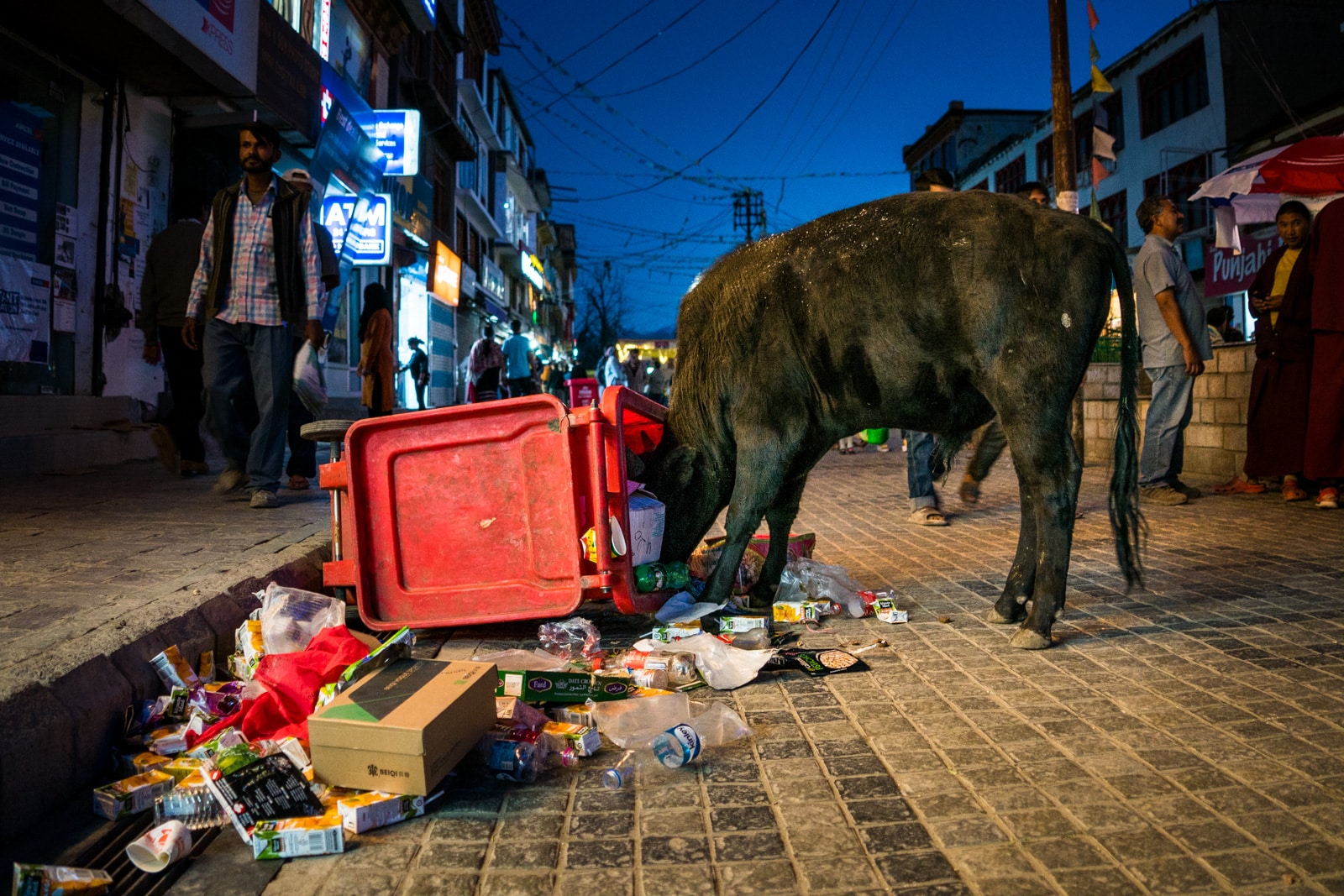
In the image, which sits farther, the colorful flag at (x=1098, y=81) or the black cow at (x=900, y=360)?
the colorful flag at (x=1098, y=81)

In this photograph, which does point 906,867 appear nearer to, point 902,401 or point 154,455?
point 902,401

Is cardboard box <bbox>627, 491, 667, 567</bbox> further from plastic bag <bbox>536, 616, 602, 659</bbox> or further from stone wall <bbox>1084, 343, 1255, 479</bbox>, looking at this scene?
stone wall <bbox>1084, 343, 1255, 479</bbox>

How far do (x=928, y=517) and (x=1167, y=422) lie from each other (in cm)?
216

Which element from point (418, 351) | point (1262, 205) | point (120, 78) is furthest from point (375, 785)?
point (418, 351)

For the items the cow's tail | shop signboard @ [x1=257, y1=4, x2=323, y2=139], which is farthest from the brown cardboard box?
shop signboard @ [x1=257, y1=4, x2=323, y2=139]

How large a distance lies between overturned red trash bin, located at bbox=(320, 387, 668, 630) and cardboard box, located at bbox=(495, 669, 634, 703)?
53cm

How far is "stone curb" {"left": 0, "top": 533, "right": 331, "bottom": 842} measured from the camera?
172cm

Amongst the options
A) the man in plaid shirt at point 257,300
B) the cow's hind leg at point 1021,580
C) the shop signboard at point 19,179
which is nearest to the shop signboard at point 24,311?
the shop signboard at point 19,179

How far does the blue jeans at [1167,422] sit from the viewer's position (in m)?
6.28

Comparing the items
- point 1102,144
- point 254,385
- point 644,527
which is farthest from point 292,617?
point 1102,144

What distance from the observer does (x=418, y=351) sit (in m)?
16.4

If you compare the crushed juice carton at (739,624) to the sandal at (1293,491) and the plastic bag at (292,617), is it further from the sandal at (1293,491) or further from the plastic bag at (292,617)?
the sandal at (1293,491)

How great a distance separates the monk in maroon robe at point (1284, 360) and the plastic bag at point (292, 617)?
6.63m

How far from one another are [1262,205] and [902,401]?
1091 cm
